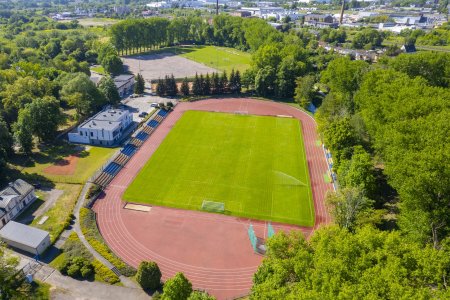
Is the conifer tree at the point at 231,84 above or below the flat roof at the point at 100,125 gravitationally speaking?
above

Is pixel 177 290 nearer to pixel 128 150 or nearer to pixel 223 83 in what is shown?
pixel 128 150

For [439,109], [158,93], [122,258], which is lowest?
[122,258]

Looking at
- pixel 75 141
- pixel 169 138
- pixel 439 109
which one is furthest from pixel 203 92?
pixel 439 109

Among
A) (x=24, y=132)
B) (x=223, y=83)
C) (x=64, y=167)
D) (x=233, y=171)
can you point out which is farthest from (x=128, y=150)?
(x=223, y=83)

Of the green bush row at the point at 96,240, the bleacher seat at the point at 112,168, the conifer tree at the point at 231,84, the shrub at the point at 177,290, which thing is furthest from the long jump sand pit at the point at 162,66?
the shrub at the point at 177,290

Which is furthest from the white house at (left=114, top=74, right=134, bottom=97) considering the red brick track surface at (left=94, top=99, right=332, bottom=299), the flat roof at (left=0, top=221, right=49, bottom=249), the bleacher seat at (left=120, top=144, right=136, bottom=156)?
the flat roof at (left=0, top=221, right=49, bottom=249)

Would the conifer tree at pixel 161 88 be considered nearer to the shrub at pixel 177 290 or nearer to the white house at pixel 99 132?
the white house at pixel 99 132

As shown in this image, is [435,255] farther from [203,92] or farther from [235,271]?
[203,92]
